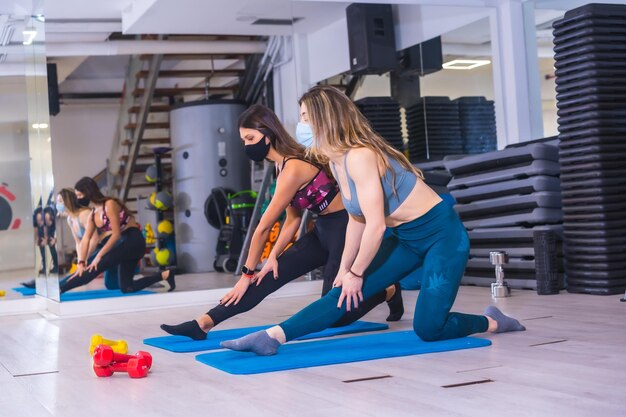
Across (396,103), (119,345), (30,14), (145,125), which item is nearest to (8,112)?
(30,14)

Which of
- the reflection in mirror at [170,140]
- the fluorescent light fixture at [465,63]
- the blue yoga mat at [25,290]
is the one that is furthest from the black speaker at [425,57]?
the blue yoga mat at [25,290]

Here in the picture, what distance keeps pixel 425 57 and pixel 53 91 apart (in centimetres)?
356

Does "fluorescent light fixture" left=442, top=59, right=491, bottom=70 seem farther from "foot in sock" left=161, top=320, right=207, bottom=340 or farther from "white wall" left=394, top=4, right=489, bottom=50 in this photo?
"foot in sock" left=161, top=320, right=207, bottom=340

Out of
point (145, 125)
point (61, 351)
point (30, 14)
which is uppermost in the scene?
point (30, 14)

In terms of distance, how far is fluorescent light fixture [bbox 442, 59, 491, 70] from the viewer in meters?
8.11

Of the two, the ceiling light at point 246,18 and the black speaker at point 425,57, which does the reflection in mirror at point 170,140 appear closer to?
the ceiling light at point 246,18

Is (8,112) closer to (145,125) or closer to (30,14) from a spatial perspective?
(30,14)

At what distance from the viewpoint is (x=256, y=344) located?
3.71 meters

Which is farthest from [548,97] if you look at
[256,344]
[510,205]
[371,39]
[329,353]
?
[256,344]

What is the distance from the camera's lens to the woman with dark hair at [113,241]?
7273 millimetres

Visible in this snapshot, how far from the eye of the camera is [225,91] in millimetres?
8078

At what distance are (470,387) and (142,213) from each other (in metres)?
5.01

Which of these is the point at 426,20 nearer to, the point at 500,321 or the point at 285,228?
the point at 285,228

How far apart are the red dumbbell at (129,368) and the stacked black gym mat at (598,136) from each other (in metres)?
3.40
